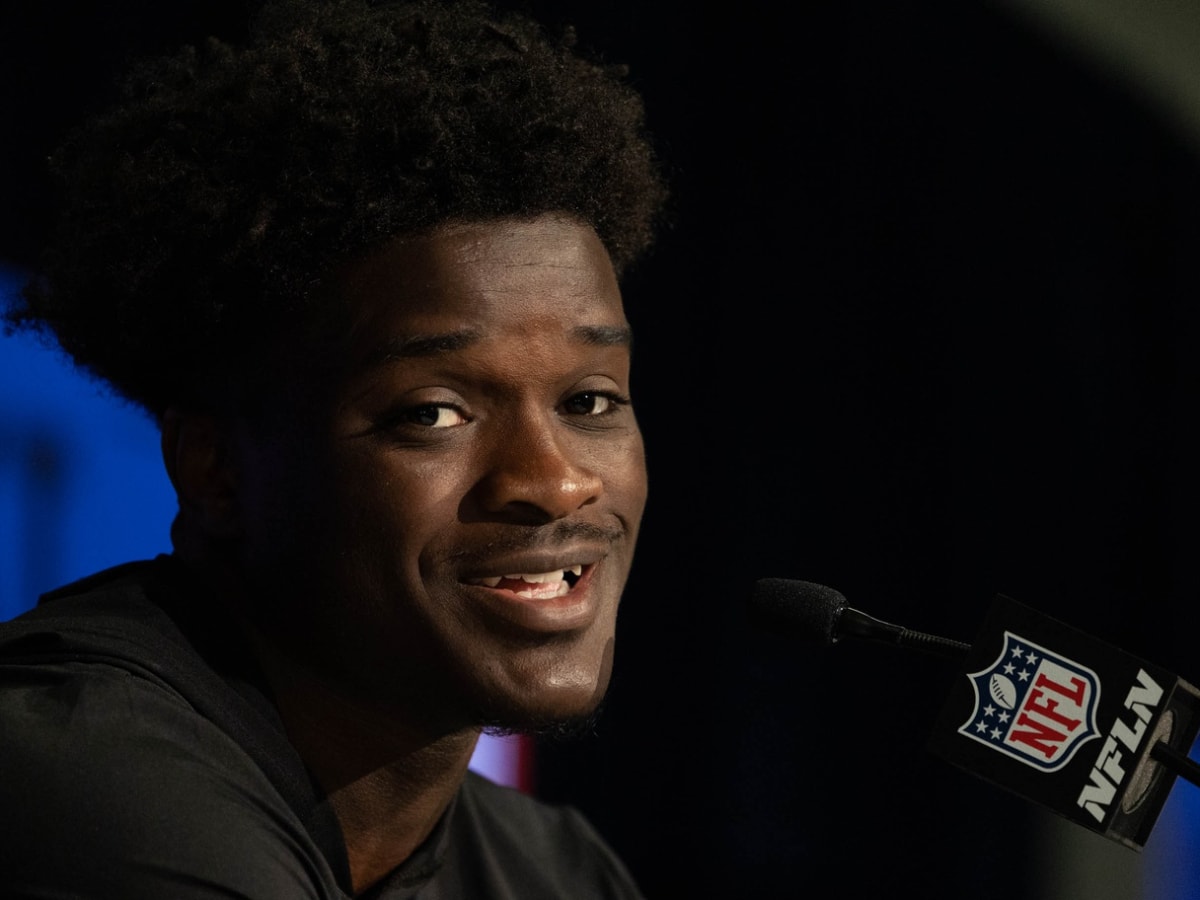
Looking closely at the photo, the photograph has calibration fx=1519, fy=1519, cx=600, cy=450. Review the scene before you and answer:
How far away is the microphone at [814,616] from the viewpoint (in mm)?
1414

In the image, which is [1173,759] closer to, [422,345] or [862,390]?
[422,345]

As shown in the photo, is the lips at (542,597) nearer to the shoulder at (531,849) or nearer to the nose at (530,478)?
the nose at (530,478)

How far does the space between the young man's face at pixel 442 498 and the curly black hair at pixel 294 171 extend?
0.07m

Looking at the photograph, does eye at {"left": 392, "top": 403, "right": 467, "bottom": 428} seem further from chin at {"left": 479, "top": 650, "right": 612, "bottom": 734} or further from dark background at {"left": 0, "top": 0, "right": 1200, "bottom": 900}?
dark background at {"left": 0, "top": 0, "right": 1200, "bottom": 900}

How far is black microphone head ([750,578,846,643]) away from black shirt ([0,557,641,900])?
485 millimetres

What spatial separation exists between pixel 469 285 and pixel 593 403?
218 mm

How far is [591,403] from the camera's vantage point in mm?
1730

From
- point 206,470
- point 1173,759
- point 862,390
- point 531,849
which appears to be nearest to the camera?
point 1173,759

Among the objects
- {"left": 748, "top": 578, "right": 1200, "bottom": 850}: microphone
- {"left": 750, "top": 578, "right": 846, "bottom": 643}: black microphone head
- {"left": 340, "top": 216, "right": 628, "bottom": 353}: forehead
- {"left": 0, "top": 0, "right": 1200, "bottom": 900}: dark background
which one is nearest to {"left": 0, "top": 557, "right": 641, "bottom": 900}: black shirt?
{"left": 340, "top": 216, "right": 628, "bottom": 353}: forehead

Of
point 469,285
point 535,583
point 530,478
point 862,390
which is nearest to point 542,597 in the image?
point 535,583

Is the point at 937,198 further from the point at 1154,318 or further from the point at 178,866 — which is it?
the point at 178,866

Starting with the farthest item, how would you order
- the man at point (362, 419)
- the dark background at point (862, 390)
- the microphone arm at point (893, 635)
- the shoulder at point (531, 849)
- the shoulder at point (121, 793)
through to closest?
the dark background at point (862, 390) < the shoulder at point (531, 849) < the man at point (362, 419) < the microphone arm at point (893, 635) < the shoulder at point (121, 793)

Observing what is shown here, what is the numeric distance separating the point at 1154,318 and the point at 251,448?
1696 mm

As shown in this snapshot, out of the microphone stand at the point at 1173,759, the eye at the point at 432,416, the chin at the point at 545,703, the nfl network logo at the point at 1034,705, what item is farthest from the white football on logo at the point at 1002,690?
the eye at the point at 432,416
